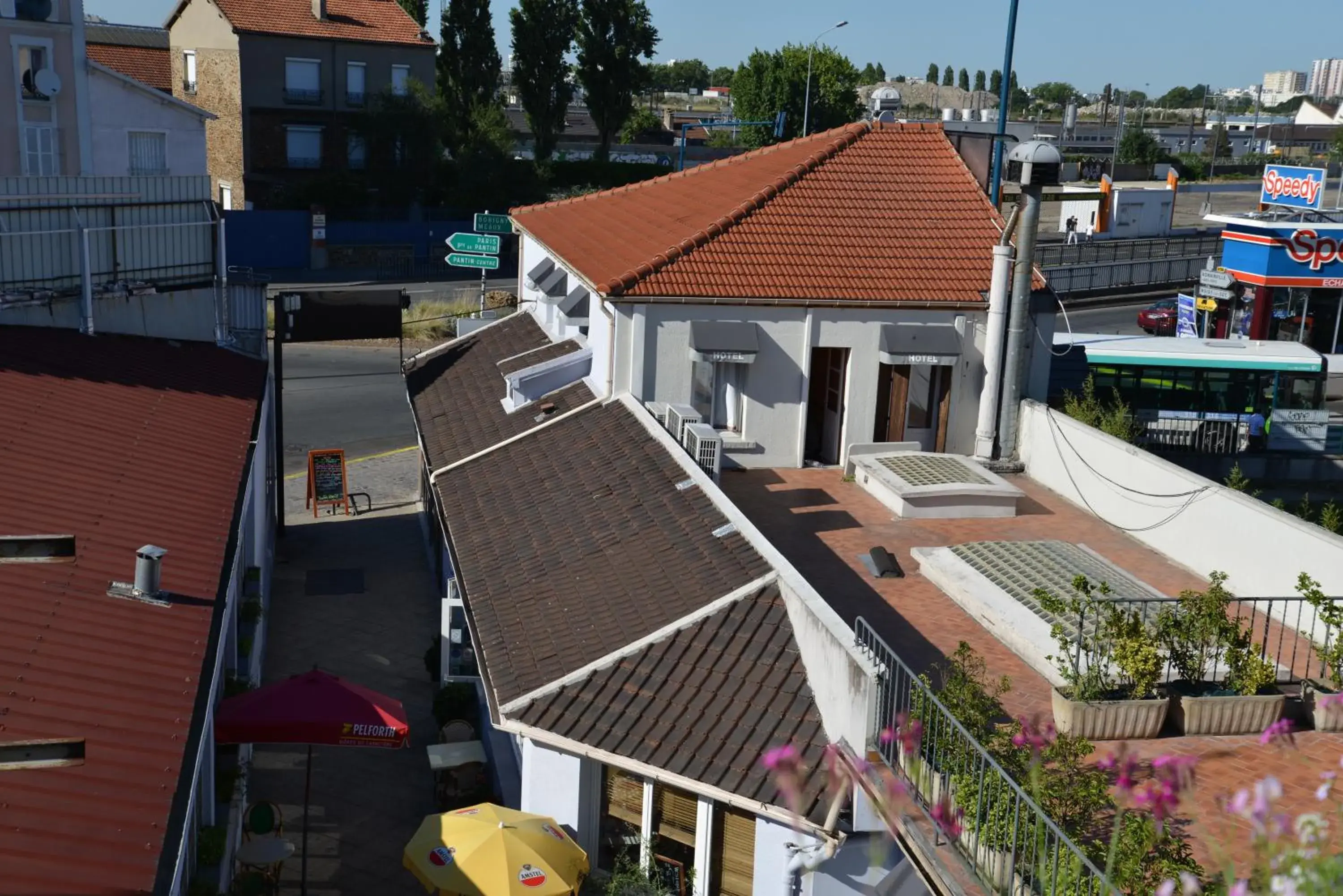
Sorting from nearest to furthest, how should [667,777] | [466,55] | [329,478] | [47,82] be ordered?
[667,777]
[329,478]
[47,82]
[466,55]

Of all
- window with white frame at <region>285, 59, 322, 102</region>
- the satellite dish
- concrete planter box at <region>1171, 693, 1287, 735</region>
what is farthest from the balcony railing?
concrete planter box at <region>1171, 693, 1287, 735</region>

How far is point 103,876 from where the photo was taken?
7.42 metres

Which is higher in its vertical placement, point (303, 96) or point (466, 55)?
point (466, 55)

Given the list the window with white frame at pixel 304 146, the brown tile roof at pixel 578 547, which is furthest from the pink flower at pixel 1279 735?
the window with white frame at pixel 304 146

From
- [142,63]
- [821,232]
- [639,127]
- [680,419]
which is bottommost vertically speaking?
[680,419]

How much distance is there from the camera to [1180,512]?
15484 millimetres

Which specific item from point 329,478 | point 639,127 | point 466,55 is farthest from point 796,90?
point 329,478

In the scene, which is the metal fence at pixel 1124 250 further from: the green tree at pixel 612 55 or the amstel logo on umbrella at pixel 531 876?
the amstel logo on umbrella at pixel 531 876

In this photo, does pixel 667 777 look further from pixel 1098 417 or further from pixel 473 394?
pixel 473 394

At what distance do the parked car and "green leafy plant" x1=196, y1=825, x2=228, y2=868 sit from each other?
3949 cm

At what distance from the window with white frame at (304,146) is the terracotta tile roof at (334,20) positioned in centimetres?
409

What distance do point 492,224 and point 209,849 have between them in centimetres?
2068

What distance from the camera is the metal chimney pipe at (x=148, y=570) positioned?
1124cm

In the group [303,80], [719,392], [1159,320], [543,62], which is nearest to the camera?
[719,392]
